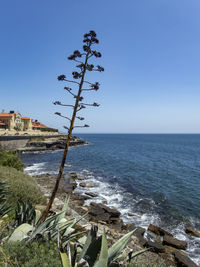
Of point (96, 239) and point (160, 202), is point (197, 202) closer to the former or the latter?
point (160, 202)

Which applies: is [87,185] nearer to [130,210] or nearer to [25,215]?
[130,210]

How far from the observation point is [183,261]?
25.2ft

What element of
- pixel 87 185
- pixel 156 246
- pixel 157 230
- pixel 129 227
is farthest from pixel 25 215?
pixel 87 185

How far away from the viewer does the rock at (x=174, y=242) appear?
898 centimetres

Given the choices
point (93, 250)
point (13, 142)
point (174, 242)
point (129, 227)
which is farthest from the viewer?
point (13, 142)

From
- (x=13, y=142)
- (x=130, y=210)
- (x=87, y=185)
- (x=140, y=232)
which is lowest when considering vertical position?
(x=87, y=185)

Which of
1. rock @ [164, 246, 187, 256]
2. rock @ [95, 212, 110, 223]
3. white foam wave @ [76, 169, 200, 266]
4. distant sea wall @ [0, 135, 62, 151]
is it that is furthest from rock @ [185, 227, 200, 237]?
distant sea wall @ [0, 135, 62, 151]

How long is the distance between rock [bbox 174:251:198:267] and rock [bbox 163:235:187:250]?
728 millimetres

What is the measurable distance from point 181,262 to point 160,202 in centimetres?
792

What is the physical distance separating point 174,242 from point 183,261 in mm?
1433

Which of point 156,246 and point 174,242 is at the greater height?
point 156,246

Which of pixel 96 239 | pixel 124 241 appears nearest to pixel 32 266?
pixel 96 239

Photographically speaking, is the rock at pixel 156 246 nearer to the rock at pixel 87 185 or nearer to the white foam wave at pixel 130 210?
the white foam wave at pixel 130 210

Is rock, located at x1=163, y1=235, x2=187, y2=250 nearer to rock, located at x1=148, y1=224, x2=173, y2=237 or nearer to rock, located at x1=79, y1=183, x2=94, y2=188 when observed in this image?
rock, located at x1=148, y1=224, x2=173, y2=237
